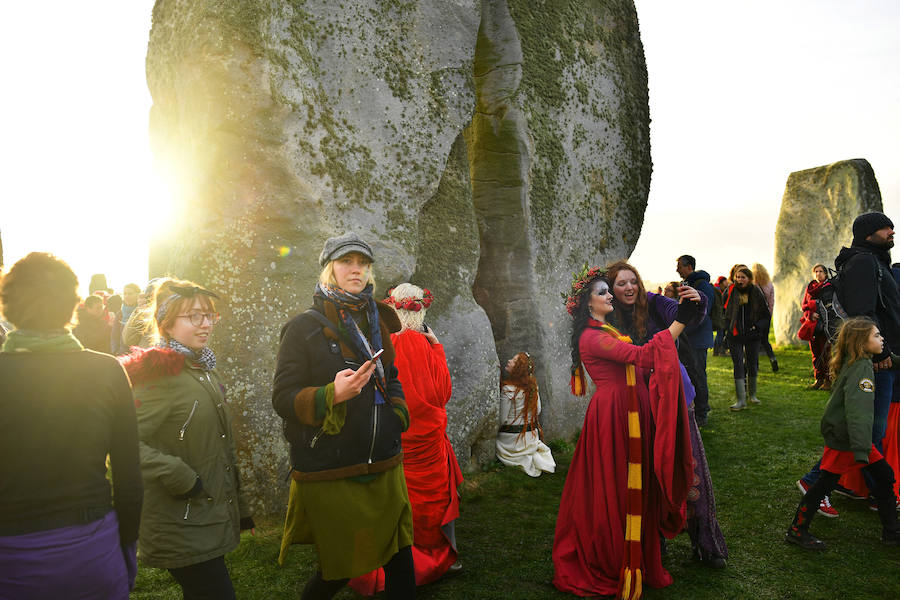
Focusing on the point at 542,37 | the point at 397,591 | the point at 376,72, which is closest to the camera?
the point at 397,591

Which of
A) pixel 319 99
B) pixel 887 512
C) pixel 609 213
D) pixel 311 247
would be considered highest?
pixel 319 99

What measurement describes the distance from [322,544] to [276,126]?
3261 millimetres

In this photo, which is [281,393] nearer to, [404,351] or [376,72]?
[404,351]

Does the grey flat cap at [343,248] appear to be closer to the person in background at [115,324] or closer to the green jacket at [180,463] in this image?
the green jacket at [180,463]

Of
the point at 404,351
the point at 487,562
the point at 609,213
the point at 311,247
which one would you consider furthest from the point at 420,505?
the point at 609,213

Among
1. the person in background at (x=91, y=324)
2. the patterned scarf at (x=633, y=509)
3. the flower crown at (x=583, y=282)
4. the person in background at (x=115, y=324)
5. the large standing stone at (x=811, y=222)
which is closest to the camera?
the patterned scarf at (x=633, y=509)

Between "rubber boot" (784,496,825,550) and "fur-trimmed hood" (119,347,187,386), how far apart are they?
4.16 metres

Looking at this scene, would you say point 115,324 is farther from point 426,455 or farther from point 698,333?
point 698,333

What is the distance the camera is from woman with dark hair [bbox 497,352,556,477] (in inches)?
240

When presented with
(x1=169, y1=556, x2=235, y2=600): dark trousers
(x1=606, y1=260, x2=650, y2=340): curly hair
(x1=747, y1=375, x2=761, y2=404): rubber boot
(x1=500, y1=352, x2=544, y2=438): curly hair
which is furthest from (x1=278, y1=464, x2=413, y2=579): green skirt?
(x1=747, y1=375, x2=761, y2=404): rubber boot

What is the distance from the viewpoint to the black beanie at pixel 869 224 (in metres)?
4.68

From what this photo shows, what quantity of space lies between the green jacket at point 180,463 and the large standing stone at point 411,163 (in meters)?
1.80

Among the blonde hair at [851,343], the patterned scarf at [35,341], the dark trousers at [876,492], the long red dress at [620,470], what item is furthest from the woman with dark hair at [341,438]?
the blonde hair at [851,343]

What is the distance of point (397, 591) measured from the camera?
2.76 metres
